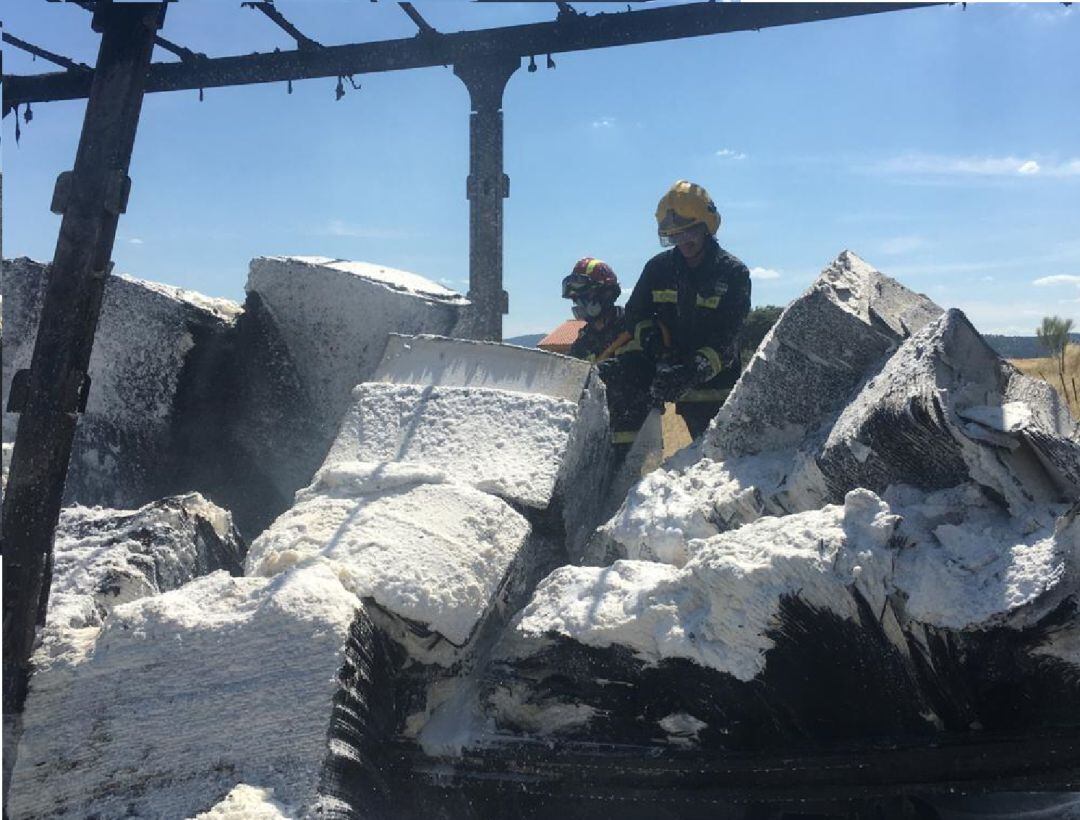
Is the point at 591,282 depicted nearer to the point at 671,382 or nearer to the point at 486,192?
the point at 671,382

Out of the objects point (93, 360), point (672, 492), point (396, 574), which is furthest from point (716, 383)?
point (93, 360)

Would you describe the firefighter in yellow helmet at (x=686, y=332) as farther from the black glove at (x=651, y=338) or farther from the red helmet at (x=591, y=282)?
the red helmet at (x=591, y=282)

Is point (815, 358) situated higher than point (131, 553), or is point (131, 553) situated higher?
point (815, 358)

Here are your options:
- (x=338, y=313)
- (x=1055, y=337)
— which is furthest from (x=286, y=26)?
(x=1055, y=337)

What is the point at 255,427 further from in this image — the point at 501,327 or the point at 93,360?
the point at 501,327

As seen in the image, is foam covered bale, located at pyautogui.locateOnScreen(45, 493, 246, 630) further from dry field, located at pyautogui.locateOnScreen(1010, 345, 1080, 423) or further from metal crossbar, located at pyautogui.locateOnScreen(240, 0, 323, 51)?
dry field, located at pyautogui.locateOnScreen(1010, 345, 1080, 423)

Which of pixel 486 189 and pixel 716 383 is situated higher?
pixel 486 189

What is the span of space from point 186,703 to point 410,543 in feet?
1.91

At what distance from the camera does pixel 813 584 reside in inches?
68.0

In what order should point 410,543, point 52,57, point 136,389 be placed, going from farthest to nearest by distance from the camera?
point 52,57, point 136,389, point 410,543

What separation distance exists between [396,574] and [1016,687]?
1.27 meters

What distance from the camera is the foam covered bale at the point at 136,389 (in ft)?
10.4

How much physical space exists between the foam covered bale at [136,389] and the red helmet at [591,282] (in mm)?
1724

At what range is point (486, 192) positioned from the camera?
253 inches
